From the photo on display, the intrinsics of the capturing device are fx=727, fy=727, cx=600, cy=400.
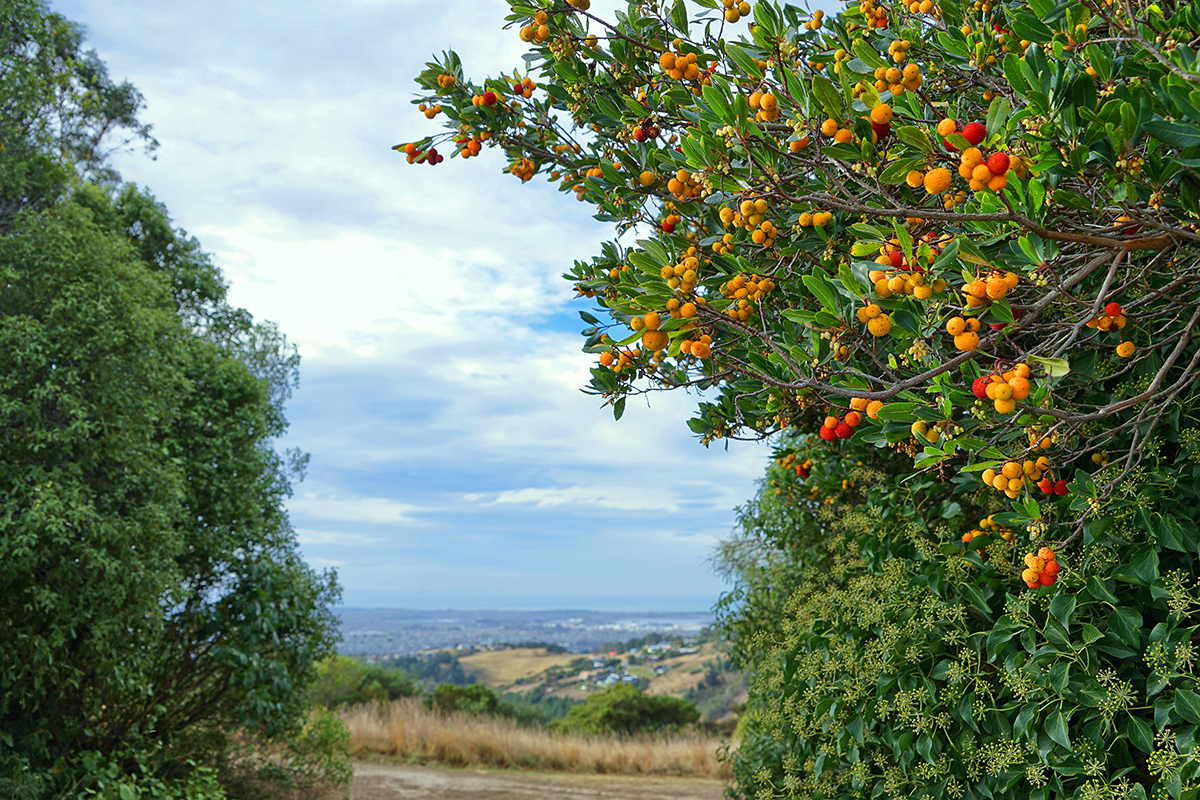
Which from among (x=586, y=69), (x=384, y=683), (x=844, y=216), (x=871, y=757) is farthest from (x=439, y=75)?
(x=384, y=683)

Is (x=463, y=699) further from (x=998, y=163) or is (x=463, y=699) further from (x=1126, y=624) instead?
(x=998, y=163)

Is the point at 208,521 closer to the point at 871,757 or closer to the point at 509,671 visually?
the point at 871,757

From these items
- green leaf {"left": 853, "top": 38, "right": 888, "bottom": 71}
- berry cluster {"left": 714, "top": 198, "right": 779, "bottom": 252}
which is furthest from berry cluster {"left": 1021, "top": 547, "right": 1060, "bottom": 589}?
green leaf {"left": 853, "top": 38, "right": 888, "bottom": 71}

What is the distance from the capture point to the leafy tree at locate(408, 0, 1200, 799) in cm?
153

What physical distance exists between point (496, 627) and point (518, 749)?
40897 millimetres

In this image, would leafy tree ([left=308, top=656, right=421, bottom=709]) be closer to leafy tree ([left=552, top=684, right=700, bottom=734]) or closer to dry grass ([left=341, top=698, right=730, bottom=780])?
dry grass ([left=341, top=698, right=730, bottom=780])

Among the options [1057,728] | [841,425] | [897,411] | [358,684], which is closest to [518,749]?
[358,684]

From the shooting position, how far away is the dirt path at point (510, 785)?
743 centimetres

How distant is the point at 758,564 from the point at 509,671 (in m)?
22.2

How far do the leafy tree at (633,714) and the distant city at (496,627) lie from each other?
16.1 m

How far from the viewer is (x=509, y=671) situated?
2586 cm

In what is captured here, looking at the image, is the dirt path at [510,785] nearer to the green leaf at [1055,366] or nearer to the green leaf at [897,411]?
the green leaf at [897,411]

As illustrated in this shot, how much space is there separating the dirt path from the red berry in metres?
7.34

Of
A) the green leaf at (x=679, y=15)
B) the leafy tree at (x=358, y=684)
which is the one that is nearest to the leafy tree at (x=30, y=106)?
the green leaf at (x=679, y=15)
